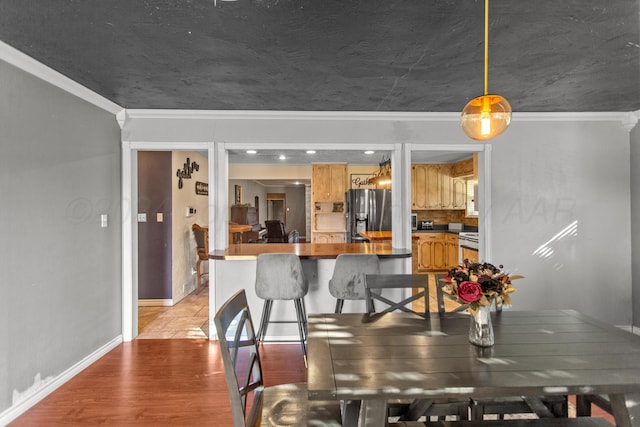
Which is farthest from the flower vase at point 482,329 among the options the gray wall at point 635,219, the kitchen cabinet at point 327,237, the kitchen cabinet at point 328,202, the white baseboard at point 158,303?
the kitchen cabinet at point 327,237

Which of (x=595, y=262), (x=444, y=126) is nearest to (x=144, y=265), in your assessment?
(x=444, y=126)

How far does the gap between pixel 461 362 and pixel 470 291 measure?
0.95ft

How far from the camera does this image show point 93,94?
3035 mm

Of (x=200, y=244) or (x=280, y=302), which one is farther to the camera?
(x=200, y=244)

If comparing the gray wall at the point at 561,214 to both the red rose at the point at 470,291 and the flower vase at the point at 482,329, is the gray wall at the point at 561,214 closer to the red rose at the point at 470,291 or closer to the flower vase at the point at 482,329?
the flower vase at the point at 482,329

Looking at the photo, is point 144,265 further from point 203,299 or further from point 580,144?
point 580,144

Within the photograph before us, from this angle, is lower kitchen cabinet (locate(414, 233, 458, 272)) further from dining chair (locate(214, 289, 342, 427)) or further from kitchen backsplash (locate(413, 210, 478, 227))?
dining chair (locate(214, 289, 342, 427))

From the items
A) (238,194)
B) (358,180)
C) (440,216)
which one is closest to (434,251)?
(440,216)

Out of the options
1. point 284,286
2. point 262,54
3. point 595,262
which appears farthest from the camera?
point 595,262

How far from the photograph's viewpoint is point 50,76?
2533 millimetres

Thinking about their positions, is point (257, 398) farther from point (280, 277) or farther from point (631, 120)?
point (631, 120)

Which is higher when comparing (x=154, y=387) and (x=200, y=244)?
(x=200, y=244)

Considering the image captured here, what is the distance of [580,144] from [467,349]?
10.9 ft

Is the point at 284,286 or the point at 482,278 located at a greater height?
the point at 482,278
